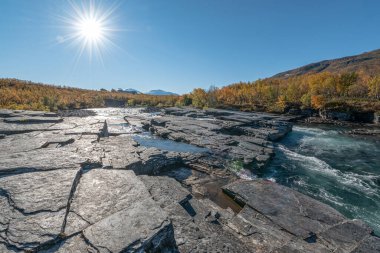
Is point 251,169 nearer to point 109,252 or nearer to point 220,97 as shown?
point 109,252

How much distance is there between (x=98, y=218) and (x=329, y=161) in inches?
774

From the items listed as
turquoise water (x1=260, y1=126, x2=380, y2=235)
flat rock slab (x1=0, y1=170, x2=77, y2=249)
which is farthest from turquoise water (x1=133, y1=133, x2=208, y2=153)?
flat rock slab (x1=0, y1=170, x2=77, y2=249)

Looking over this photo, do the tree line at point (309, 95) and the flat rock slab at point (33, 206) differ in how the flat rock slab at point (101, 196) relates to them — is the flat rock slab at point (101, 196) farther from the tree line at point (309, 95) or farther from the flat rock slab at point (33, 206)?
the tree line at point (309, 95)

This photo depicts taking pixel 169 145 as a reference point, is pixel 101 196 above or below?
above

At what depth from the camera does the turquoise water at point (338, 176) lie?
9945 mm

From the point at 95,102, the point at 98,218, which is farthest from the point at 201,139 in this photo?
the point at 95,102

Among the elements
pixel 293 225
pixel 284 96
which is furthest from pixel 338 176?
pixel 284 96

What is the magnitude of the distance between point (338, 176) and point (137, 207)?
15.3 meters

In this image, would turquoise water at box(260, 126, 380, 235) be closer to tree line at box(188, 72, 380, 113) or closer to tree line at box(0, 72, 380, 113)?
tree line at box(0, 72, 380, 113)

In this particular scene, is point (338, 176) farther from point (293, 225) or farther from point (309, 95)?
point (309, 95)

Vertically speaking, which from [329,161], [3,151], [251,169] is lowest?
[329,161]

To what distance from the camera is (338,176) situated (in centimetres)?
1388

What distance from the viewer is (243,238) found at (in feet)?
19.3

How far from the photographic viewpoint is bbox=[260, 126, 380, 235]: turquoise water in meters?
9.95
